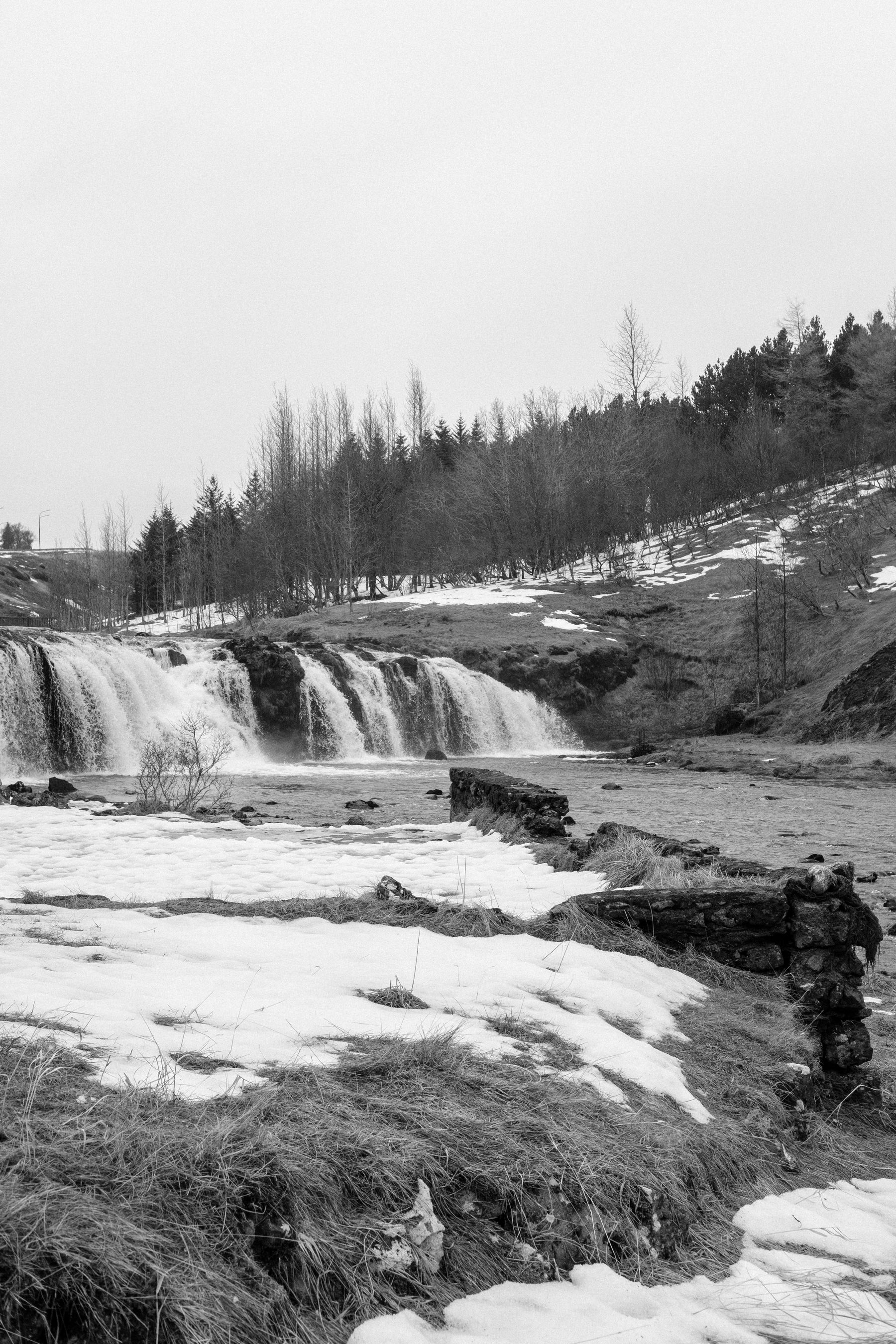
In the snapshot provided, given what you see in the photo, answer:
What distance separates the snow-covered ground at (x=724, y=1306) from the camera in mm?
2051

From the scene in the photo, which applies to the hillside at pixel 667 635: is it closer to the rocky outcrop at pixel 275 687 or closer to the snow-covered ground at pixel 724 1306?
the rocky outcrop at pixel 275 687

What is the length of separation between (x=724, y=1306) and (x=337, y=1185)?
3.37 feet

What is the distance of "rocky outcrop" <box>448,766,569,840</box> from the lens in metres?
9.52

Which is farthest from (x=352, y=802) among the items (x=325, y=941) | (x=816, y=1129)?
(x=816, y=1129)

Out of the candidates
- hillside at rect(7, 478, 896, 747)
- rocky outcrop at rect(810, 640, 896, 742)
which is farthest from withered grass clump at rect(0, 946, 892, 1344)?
hillside at rect(7, 478, 896, 747)

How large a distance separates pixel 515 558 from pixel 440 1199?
5227 centimetres

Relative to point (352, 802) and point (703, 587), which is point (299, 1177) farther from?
point (703, 587)

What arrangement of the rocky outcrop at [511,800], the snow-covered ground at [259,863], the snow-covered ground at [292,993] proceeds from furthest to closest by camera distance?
the rocky outcrop at [511,800] < the snow-covered ground at [259,863] < the snow-covered ground at [292,993]

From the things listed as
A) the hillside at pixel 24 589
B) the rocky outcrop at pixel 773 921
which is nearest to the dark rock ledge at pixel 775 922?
the rocky outcrop at pixel 773 921

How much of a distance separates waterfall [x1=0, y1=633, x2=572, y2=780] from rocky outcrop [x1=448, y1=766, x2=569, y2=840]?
41.7 ft

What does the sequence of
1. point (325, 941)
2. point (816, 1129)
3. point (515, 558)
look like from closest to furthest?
point (816, 1129)
point (325, 941)
point (515, 558)

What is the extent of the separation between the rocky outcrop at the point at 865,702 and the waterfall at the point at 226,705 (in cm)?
918

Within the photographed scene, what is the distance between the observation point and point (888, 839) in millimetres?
12172

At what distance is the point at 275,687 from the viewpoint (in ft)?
90.7
